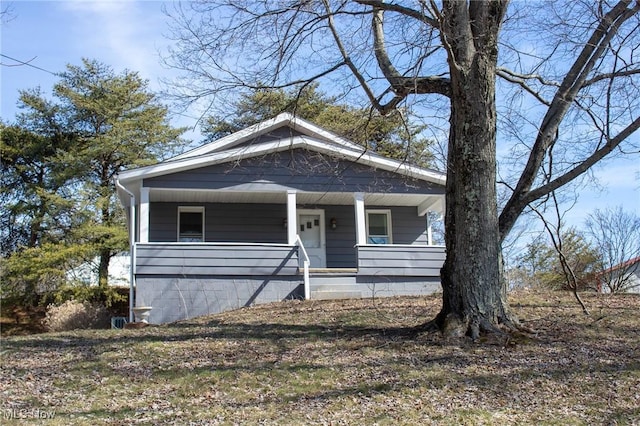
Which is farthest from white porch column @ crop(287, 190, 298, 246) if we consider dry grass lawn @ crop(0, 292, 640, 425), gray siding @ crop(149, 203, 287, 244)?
dry grass lawn @ crop(0, 292, 640, 425)

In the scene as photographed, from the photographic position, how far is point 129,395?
6.33m

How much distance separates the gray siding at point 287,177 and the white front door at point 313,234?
1.83m

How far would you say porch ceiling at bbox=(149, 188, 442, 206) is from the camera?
15.7m

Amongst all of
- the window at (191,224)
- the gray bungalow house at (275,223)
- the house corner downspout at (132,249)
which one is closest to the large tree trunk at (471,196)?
the gray bungalow house at (275,223)

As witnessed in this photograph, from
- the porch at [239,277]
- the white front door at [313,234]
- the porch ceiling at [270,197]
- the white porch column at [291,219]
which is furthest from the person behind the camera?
the white front door at [313,234]

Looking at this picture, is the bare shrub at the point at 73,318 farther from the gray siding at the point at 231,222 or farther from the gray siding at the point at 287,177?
the gray siding at the point at 287,177

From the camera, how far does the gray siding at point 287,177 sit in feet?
48.9

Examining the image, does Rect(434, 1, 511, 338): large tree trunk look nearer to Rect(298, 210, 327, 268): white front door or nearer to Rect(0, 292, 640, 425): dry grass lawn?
Rect(0, 292, 640, 425): dry grass lawn

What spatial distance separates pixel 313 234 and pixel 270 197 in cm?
168

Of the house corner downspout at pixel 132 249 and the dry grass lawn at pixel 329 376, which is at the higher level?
the house corner downspout at pixel 132 249

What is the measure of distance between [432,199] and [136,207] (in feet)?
24.9

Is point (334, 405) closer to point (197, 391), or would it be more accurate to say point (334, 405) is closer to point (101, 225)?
point (197, 391)

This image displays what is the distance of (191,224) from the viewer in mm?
16625

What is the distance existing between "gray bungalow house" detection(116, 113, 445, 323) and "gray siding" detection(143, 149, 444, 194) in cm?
2
